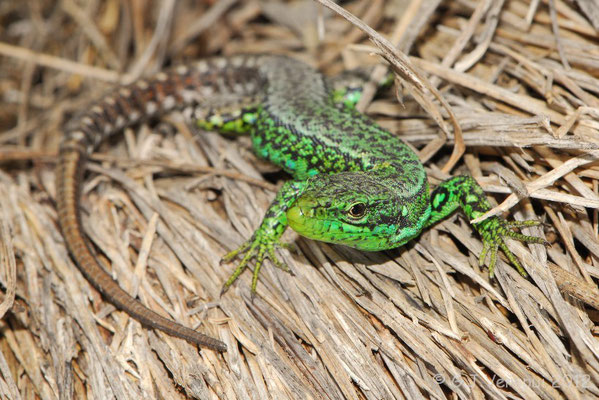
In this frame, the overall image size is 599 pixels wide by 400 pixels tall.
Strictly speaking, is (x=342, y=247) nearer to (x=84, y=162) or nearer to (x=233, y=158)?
(x=233, y=158)

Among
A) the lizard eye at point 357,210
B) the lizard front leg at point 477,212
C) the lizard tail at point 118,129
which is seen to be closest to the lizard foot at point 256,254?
the lizard tail at point 118,129

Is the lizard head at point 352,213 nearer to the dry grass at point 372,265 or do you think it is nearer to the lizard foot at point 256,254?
the dry grass at point 372,265

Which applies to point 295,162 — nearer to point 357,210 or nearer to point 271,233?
point 271,233

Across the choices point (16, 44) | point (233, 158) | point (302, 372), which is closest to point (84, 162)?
point (233, 158)

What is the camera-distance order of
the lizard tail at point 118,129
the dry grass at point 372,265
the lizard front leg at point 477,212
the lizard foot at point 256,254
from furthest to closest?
the lizard foot at point 256,254
the lizard tail at point 118,129
the lizard front leg at point 477,212
the dry grass at point 372,265

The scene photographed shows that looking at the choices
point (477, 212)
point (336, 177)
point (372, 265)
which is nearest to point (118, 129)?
point (336, 177)

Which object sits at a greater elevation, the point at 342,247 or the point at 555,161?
the point at 555,161

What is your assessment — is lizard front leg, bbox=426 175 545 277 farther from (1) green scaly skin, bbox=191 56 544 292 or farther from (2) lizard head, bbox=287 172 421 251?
(2) lizard head, bbox=287 172 421 251

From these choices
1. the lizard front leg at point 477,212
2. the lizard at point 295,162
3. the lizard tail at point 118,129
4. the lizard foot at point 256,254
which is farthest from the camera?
the lizard foot at point 256,254
